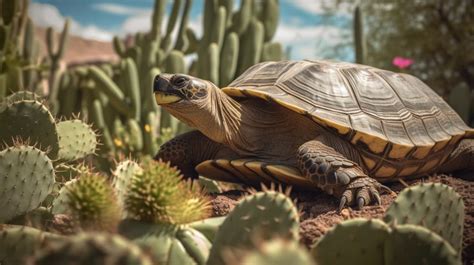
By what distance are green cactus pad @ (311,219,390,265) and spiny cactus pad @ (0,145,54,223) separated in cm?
117

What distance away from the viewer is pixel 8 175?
1.81m

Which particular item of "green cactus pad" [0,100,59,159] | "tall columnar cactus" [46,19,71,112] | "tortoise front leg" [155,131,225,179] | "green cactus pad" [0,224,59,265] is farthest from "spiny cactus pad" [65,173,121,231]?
"tall columnar cactus" [46,19,71,112]

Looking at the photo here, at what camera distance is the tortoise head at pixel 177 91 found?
242cm

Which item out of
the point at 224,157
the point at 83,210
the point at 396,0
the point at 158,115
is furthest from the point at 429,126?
the point at 396,0

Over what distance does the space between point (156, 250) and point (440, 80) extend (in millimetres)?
10492

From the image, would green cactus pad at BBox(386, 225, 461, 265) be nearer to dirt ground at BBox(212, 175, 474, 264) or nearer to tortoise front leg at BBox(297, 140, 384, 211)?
dirt ground at BBox(212, 175, 474, 264)

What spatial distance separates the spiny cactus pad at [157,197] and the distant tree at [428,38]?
9.48 metres

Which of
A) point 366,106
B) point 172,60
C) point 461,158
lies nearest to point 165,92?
point 366,106

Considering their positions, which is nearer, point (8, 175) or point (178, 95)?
point (8, 175)

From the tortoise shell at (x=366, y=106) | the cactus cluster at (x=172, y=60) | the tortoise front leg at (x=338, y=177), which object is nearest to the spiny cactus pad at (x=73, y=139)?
the tortoise shell at (x=366, y=106)

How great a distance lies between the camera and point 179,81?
2.46 m

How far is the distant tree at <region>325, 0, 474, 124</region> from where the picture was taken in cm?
1025

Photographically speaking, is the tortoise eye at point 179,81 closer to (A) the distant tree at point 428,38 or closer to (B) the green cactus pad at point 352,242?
(B) the green cactus pad at point 352,242

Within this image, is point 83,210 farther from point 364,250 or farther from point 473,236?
point 473,236
